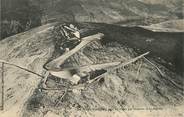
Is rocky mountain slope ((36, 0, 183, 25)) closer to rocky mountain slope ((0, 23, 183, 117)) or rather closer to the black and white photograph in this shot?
the black and white photograph

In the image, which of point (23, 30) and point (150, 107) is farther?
point (23, 30)

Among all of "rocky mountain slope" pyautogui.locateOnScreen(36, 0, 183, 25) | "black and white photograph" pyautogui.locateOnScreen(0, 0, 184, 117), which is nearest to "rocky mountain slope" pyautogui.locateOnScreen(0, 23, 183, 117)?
"black and white photograph" pyautogui.locateOnScreen(0, 0, 184, 117)

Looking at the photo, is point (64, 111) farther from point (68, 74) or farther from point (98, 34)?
point (98, 34)

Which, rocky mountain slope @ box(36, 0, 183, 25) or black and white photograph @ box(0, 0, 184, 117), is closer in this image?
black and white photograph @ box(0, 0, 184, 117)

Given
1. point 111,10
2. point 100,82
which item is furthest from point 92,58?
point 111,10

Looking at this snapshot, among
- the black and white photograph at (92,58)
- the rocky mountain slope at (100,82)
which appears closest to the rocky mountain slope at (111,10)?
the black and white photograph at (92,58)

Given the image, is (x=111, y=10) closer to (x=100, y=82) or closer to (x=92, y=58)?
(x=92, y=58)

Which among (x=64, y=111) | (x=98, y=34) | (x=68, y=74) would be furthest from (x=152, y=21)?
(x=64, y=111)

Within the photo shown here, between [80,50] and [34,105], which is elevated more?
[80,50]
